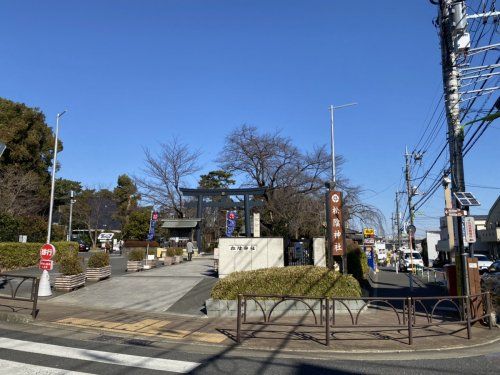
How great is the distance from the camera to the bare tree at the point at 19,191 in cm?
3172

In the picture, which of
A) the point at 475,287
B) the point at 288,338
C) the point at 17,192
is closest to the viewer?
the point at 288,338

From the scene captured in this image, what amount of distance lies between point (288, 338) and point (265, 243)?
8950mm

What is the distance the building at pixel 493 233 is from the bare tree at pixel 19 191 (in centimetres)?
4271

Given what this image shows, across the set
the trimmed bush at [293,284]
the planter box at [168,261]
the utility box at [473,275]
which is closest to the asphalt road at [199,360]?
the utility box at [473,275]

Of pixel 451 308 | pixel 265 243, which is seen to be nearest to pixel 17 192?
pixel 265 243

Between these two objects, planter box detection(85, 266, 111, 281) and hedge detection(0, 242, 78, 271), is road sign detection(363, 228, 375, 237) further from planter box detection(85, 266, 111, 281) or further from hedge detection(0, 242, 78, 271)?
planter box detection(85, 266, 111, 281)

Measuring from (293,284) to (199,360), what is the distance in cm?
539

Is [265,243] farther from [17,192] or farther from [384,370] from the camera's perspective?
[17,192]

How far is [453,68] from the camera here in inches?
501

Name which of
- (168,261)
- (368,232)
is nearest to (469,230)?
(168,261)

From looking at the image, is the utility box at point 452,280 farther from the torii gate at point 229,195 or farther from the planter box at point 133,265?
the torii gate at point 229,195

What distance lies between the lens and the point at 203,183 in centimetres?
6284

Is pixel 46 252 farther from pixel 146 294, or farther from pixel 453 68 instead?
pixel 453 68

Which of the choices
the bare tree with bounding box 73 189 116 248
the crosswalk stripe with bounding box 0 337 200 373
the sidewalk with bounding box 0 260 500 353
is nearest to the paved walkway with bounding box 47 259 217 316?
the sidewalk with bounding box 0 260 500 353
